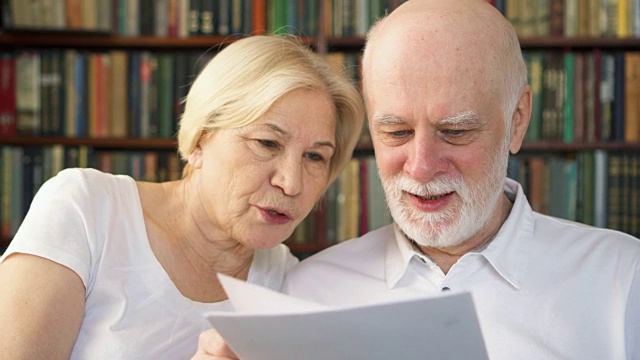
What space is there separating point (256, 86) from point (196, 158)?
0.20 meters

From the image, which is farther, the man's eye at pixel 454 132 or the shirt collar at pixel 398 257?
the shirt collar at pixel 398 257

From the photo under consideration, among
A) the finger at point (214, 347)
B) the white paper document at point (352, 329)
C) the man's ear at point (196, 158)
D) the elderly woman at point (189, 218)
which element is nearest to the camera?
the white paper document at point (352, 329)

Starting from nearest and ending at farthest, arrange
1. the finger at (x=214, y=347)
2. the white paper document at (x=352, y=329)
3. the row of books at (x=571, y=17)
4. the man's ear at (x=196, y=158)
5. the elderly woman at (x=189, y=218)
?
the white paper document at (x=352, y=329) < the finger at (x=214, y=347) < the elderly woman at (x=189, y=218) < the man's ear at (x=196, y=158) < the row of books at (x=571, y=17)

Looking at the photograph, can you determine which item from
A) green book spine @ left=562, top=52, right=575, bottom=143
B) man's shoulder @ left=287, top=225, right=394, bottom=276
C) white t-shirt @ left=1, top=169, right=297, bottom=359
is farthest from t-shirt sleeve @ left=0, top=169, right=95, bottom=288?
green book spine @ left=562, top=52, right=575, bottom=143

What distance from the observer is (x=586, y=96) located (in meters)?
2.75

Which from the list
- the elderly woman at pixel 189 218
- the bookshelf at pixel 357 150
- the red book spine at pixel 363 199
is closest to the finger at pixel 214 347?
the elderly woman at pixel 189 218

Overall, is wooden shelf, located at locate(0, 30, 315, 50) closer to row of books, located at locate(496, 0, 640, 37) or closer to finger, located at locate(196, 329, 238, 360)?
row of books, located at locate(496, 0, 640, 37)

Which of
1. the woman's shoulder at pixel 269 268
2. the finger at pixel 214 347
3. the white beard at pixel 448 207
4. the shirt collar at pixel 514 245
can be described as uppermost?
the white beard at pixel 448 207

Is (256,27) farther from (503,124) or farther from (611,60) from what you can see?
(503,124)

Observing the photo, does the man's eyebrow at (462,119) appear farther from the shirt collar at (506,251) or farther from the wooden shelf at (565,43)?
the wooden shelf at (565,43)

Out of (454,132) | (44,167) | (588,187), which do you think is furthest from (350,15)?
(454,132)

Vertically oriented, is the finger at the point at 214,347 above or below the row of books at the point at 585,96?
below

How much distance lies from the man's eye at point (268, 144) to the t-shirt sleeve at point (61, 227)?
1.04 feet

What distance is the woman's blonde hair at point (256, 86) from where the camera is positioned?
1.50 m
